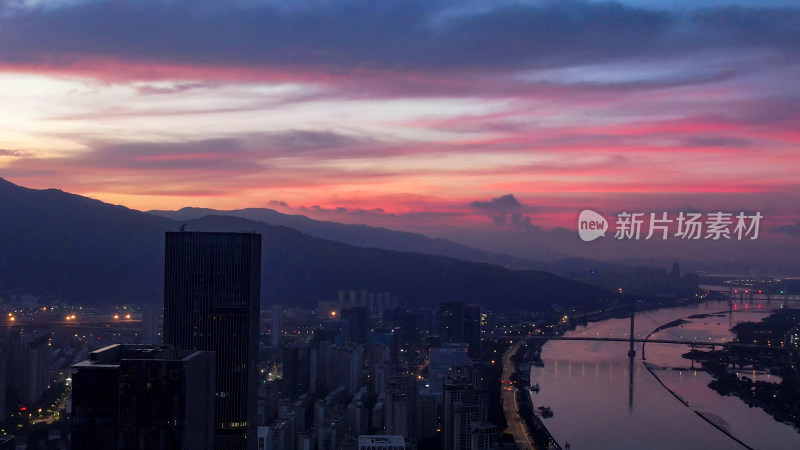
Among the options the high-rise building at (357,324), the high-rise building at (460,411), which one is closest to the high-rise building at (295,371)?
the high-rise building at (460,411)

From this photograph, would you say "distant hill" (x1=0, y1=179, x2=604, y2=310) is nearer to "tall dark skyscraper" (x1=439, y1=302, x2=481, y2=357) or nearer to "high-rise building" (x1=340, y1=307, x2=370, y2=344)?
A: "high-rise building" (x1=340, y1=307, x2=370, y2=344)

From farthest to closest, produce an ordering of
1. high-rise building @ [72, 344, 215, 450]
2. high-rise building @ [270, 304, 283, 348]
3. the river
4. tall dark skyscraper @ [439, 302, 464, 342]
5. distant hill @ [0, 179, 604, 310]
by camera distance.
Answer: distant hill @ [0, 179, 604, 310] < tall dark skyscraper @ [439, 302, 464, 342] < high-rise building @ [270, 304, 283, 348] < the river < high-rise building @ [72, 344, 215, 450]

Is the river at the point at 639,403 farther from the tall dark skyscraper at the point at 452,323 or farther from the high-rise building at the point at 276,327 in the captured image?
the high-rise building at the point at 276,327

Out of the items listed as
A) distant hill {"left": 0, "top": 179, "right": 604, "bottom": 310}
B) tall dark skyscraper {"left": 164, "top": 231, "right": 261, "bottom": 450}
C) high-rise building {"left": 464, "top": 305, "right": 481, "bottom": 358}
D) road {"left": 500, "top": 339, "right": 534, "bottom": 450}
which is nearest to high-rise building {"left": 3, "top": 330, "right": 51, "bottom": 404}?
distant hill {"left": 0, "top": 179, "right": 604, "bottom": 310}

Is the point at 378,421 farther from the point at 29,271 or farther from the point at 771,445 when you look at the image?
the point at 29,271

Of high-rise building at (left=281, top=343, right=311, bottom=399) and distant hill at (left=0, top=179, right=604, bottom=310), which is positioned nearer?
high-rise building at (left=281, top=343, right=311, bottom=399)

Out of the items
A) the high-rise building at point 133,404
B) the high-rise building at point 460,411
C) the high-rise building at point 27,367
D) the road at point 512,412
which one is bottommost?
the road at point 512,412

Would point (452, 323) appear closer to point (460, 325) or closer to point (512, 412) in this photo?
point (460, 325)

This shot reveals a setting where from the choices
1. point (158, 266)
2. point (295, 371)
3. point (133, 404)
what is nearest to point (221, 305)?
point (133, 404)
